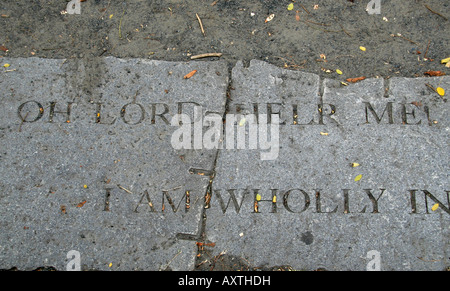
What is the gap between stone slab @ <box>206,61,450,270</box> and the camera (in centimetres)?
227

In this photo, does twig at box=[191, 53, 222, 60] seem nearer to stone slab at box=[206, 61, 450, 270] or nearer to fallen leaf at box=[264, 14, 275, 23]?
stone slab at box=[206, 61, 450, 270]

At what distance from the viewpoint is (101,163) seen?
2.39 metres

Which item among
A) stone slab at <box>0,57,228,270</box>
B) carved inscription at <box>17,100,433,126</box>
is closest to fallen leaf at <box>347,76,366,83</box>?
carved inscription at <box>17,100,433,126</box>

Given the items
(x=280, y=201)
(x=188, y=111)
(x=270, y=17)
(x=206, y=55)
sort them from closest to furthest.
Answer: (x=280, y=201), (x=188, y=111), (x=206, y=55), (x=270, y=17)

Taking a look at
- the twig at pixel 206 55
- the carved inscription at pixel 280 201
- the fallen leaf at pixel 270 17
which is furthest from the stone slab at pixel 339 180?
the fallen leaf at pixel 270 17

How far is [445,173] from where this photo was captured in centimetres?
236

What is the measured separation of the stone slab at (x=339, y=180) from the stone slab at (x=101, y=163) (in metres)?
0.24

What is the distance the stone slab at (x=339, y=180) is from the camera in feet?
7.46

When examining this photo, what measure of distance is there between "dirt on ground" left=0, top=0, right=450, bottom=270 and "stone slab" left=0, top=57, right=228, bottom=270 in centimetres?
15

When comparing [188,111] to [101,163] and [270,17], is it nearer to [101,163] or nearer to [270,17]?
[101,163]

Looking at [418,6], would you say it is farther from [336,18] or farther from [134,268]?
[134,268]

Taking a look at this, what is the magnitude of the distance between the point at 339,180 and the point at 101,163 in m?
1.60

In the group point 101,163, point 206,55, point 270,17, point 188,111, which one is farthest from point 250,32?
point 101,163
